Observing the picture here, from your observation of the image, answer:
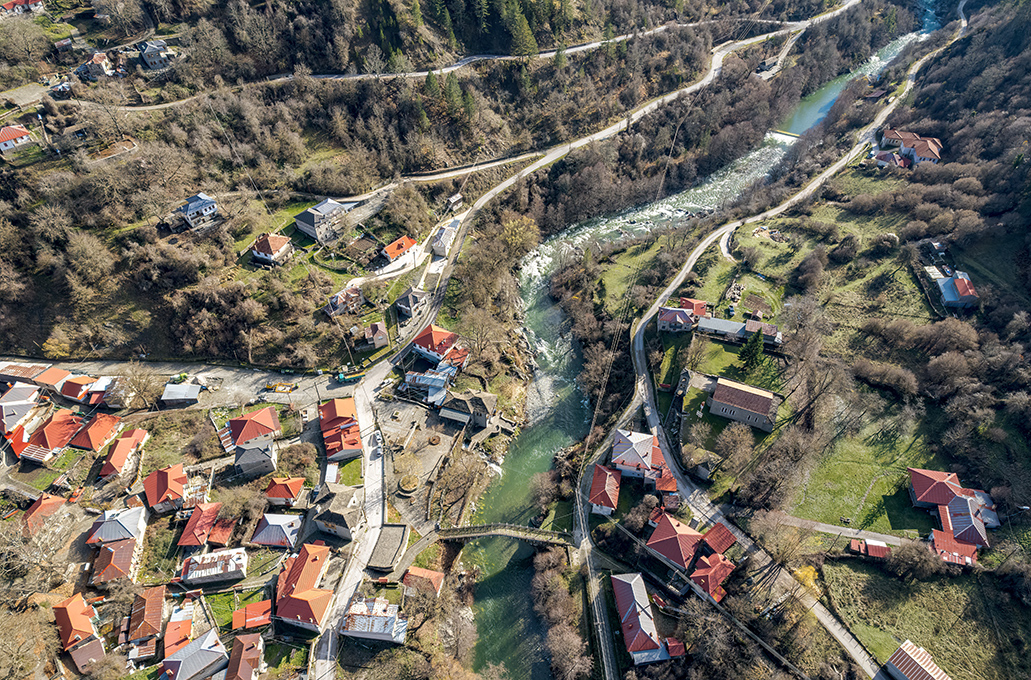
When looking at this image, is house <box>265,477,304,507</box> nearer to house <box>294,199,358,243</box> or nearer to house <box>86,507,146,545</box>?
house <box>86,507,146,545</box>

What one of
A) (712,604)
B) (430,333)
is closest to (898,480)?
(712,604)

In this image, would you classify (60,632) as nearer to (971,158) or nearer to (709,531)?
(709,531)

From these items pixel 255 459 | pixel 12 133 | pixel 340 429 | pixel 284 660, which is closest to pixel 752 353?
pixel 340 429

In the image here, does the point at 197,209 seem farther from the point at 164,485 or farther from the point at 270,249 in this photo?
the point at 164,485

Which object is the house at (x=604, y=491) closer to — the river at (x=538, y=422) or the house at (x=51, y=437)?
the river at (x=538, y=422)

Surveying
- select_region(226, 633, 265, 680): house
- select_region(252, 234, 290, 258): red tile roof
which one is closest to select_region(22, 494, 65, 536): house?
select_region(226, 633, 265, 680): house

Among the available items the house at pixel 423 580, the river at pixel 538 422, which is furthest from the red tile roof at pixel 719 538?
the house at pixel 423 580
